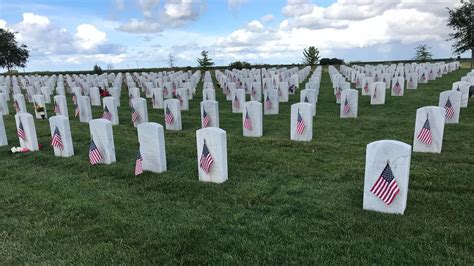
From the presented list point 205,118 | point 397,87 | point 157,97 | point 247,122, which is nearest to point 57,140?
point 205,118

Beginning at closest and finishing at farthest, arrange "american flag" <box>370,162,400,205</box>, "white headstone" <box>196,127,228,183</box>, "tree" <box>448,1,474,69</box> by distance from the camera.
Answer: "american flag" <box>370,162,400,205</box>, "white headstone" <box>196,127,228,183</box>, "tree" <box>448,1,474,69</box>

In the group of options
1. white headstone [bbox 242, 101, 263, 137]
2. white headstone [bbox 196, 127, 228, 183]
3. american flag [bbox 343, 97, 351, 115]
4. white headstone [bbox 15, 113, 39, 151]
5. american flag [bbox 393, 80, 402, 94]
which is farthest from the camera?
american flag [bbox 393, 80, 402, 94]

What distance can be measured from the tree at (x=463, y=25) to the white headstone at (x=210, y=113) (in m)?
31.5

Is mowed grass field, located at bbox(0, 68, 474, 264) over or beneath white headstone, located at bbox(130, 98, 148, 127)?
beneath

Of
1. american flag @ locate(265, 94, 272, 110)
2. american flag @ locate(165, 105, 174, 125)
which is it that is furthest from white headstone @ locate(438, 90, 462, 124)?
american flag @ locate(165, 105, 174, 125)

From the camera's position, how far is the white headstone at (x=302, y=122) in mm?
8539

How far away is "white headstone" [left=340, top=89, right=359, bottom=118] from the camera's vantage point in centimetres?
1112

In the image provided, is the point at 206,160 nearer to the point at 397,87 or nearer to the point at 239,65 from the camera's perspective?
the point at 397,87

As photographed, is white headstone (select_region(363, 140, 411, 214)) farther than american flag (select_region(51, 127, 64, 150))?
No

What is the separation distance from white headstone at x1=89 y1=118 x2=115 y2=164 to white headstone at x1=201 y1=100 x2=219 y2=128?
3360 mm

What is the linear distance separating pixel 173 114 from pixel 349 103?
5.07 m

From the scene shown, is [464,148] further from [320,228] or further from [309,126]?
[320,228]

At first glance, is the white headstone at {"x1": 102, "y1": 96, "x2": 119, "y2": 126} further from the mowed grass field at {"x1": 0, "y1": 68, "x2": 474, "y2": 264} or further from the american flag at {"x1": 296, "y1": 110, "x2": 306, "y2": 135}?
the american flag at {"x1": 296, "y1": 110, "x2": 306, "y2": 135}

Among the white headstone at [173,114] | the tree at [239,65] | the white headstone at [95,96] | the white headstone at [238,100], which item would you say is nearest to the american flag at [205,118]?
the white headstone at [173,114]
